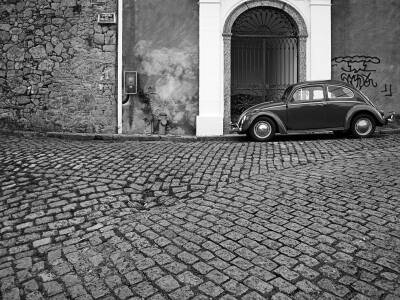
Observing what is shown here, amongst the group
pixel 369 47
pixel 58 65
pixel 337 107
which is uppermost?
pixel 369 47

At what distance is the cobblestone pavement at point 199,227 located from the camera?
3002mm

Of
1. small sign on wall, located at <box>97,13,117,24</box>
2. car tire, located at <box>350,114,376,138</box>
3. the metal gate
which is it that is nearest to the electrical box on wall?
small sign on wall, located at <box>97,13,117,24</box>

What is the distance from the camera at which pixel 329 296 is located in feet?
9.07

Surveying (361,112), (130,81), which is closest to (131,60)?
(130,81)

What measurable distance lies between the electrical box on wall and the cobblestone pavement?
476cm

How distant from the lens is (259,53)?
12.4 m

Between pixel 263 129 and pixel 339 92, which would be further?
pixel 339 92

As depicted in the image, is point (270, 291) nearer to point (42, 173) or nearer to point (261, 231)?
point (261, 231)

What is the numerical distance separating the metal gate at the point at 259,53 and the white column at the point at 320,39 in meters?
0.58

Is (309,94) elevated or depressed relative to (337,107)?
elevated

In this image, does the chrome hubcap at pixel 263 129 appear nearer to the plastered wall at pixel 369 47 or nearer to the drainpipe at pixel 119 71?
the plastered wall at pixel 369 47

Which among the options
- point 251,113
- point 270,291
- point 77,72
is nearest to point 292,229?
point 270,291

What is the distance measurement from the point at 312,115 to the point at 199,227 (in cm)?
631

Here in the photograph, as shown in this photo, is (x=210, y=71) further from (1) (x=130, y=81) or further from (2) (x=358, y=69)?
(2) (x=358, y=69)
